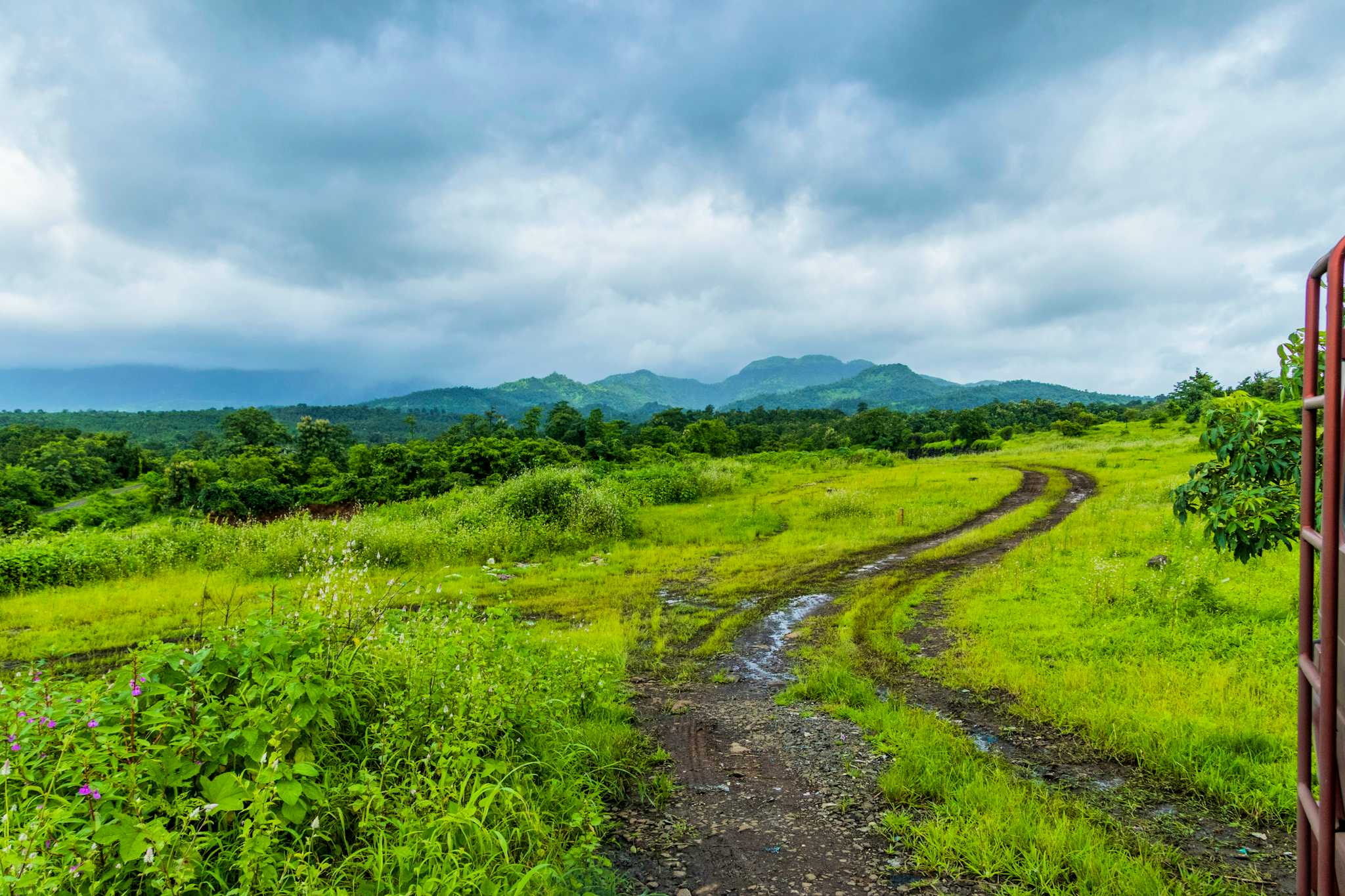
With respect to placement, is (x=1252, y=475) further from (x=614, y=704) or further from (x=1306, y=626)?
(x=614, y=704)

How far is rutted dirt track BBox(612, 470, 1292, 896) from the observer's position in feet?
13.0

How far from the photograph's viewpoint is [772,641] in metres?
9.37

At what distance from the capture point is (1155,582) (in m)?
9.45

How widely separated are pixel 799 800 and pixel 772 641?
4522 mm

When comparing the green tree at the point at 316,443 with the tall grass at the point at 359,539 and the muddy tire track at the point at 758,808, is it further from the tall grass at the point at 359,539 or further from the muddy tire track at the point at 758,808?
the muddy tire track at the point at 758,808

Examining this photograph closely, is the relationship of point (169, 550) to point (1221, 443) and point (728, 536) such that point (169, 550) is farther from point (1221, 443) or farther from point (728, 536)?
point (1221, 443)

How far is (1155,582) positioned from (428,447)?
35.8 metres

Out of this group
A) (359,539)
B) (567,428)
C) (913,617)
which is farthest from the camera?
(567,428)

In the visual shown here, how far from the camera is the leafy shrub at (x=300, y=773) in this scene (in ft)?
9.16

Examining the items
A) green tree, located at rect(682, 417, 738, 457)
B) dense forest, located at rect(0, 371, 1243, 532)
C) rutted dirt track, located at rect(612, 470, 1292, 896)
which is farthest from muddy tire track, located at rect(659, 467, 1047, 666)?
green tree, located at rect(682, 417, 738, 457)

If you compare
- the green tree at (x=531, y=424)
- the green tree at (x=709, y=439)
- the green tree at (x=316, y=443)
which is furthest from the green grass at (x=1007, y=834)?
the green tree at (x=531, y=424)

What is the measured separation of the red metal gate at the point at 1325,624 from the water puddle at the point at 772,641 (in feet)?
19.3

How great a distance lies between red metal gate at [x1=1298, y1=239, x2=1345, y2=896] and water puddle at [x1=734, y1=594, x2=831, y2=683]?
19.3ft

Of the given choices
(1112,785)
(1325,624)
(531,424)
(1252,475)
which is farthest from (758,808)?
(531,424)
